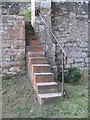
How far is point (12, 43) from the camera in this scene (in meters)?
4.51

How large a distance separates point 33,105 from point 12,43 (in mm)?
2214

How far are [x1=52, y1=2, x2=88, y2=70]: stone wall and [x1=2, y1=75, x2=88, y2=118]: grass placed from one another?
2.01 m

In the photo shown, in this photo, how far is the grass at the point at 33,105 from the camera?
9.34 ft

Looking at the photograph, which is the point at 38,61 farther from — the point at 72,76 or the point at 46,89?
the point at 72,76

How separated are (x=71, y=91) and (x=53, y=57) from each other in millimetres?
1557

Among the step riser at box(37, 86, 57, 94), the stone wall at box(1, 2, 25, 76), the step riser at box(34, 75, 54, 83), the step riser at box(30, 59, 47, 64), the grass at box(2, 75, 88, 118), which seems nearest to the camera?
the grass at box(2, 75, 88, 118)

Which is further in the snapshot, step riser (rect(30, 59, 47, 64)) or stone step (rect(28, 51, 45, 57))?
stone step (rect(28, 51, 45, 57))

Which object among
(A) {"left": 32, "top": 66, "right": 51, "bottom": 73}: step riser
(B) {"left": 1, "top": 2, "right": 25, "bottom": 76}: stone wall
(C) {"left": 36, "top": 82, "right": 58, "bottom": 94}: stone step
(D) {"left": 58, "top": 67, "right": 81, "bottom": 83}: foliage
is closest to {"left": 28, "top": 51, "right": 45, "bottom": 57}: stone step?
(B) {"left": 1, "top": 2, "right": 25, "bottom": 76}: stone wall

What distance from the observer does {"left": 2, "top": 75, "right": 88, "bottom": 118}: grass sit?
9.34ft

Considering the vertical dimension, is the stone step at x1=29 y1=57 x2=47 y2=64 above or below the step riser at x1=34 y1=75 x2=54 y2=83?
above

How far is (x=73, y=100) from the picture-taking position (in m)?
3.31

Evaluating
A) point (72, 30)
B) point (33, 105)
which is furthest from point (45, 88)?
point (72, 30)

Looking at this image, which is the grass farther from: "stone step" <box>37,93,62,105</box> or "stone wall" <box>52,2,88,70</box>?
"stone wall" <box>52,2,88,70</box>

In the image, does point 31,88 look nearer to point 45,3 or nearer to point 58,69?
point 58,69
